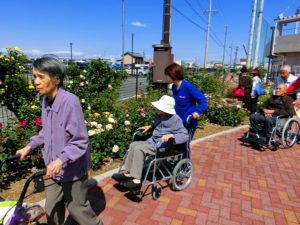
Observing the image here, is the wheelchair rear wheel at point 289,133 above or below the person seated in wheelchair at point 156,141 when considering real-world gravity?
below

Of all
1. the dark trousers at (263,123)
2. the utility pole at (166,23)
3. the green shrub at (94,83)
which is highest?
the utility pole at (166,23)

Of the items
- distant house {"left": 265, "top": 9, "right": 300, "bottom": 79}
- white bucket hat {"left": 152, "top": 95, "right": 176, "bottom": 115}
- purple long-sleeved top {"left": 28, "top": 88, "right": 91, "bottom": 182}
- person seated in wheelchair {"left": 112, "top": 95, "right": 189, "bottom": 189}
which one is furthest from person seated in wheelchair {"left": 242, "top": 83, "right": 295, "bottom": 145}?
distant house {"left": 265, "top": 9, "right": 300, "bottom": 79}

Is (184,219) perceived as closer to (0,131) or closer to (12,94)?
(0,131)

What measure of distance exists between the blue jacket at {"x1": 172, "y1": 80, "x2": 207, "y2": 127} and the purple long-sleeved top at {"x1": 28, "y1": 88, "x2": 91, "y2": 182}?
2.08 meters

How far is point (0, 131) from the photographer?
12.0ft

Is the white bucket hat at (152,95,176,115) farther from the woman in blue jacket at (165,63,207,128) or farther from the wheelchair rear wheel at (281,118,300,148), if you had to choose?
the wheelchair rear wheel at (281,118,300,148)

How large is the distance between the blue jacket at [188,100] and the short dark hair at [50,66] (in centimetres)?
216

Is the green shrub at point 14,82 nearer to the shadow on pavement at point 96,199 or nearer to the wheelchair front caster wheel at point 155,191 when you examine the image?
the shadow on pavement at point 96,199

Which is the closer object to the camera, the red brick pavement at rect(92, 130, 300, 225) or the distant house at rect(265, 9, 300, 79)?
the red brick pavement at rect(92, 130, 300, 225)

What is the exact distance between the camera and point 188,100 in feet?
12.6

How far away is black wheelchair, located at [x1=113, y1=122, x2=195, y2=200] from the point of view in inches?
131

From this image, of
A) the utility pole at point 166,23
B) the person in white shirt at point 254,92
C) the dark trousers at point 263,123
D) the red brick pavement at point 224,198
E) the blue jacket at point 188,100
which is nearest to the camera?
the red brick pavement at point 224,198

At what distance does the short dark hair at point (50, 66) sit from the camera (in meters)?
1.86

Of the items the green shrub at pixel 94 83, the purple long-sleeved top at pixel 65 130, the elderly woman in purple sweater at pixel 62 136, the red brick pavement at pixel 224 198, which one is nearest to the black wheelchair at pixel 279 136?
the red brick pavement at pixel 224 198
